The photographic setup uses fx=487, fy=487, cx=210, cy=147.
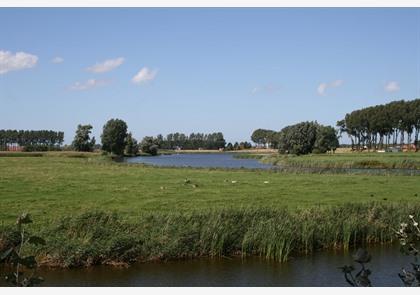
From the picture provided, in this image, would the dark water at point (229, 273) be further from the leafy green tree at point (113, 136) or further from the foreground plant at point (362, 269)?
the leafy green tree at point (113, 136)

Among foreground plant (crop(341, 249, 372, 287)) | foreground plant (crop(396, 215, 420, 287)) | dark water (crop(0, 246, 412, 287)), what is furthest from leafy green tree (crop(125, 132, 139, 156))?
foreground plant (crop(341, 249, 372, 287))

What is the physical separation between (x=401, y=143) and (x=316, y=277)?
15418cm

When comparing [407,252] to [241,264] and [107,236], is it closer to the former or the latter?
[241,264]

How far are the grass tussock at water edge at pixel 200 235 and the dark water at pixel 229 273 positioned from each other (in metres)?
0.48

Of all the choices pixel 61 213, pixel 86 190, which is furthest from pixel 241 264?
pixel 86 190

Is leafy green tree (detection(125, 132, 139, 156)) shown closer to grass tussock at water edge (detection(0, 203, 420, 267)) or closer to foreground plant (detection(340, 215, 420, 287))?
grass tussock at water edge (detection(0, 203, 420, 267))

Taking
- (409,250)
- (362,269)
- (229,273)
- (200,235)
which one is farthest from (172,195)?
(362,269)

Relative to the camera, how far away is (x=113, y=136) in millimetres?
136125

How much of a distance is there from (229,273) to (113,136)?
12364 cm

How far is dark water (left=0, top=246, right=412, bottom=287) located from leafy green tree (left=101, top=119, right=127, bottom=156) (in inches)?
4788

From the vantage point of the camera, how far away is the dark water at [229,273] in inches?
581

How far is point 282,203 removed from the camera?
1013 inches

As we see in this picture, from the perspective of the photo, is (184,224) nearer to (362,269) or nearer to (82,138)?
(362,269)

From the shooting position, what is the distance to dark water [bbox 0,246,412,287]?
48.4ft
